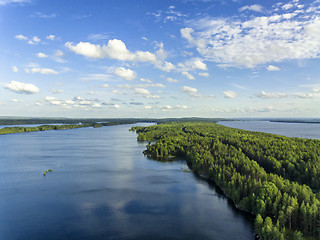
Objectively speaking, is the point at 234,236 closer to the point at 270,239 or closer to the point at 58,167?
the point at 270,239

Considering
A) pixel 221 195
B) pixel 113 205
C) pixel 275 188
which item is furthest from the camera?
pixel 221 195

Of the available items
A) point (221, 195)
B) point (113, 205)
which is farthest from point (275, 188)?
point (113, 205)

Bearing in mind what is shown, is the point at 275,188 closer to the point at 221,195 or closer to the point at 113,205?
the point at 221,195

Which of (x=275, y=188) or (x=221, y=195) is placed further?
(x=221, y=195)


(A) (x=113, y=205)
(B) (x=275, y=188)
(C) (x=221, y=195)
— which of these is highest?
(B) (x=275, y=188)

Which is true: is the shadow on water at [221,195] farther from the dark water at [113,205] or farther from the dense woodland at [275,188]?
the dense woodland at [275,188]

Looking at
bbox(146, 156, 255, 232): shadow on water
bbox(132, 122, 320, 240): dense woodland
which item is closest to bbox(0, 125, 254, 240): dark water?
bbox(146, 156, 255, 232): shadow on water

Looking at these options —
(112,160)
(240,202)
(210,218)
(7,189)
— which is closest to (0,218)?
(7,189)

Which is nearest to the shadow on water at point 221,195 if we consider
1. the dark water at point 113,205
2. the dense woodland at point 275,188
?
the dark water at point 113,205

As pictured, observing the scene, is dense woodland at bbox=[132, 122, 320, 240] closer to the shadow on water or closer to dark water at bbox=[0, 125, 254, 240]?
Answer: the shadow on water
